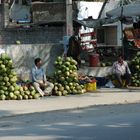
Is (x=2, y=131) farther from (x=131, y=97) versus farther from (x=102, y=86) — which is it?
(x=102, y=86)

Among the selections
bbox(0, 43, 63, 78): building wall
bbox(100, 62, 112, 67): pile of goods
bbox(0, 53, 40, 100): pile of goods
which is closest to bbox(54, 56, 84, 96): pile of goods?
bbox(0, 53, 40, 100): pile of goods

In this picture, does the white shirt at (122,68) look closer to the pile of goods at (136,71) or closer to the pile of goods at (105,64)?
the pile of goods at (136,71)

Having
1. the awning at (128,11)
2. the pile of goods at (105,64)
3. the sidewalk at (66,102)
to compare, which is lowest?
the sidewalk at (66,102)

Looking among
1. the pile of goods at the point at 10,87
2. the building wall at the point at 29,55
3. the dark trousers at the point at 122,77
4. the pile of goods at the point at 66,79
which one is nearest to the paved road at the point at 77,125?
the pile of goods at the point at 10,87

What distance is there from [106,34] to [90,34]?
39.1 feet

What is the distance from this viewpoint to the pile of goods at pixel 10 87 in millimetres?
15250

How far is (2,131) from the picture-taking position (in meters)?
10.1

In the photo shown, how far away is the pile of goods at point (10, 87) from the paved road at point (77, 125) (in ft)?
8.05

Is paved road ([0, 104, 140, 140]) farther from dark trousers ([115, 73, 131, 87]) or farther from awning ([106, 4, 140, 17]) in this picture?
awning ([106, 4, 140, 17])

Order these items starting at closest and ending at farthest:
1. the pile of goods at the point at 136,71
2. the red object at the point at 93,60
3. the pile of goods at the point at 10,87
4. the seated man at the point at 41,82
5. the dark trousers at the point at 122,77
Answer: the pile of goods at the point at 10,87
the seated man at the point at 41,82
the dark trousers at the point at 122,77
the pile of goods at the point at 136,71
the red object at the point at 93,60

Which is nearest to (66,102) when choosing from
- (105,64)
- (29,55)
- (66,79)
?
(66,79)

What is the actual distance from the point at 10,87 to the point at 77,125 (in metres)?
5.06

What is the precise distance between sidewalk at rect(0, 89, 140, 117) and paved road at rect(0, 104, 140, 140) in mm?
551

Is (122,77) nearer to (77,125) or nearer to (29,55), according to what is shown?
(29,55)
